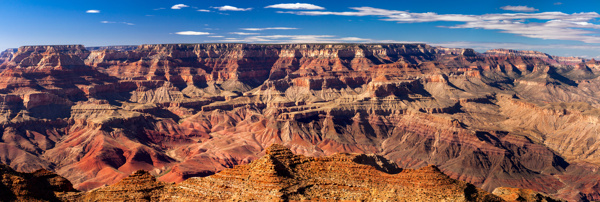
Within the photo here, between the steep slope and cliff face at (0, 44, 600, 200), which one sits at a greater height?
the steep slope

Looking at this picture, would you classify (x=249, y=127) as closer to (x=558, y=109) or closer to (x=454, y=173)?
(x=454, y=173)

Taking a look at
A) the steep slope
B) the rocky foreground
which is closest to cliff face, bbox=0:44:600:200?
the steep slope

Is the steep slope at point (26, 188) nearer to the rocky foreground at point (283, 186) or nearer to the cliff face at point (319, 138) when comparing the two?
the rocky foreground at point (283, 186)

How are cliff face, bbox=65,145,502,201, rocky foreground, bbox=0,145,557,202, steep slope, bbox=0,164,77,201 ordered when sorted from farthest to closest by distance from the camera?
cliff face, bbox=65,145,502,201
rocky foreground, bbox=0,145,557,202
steep slope, bbox=0,164,77,201

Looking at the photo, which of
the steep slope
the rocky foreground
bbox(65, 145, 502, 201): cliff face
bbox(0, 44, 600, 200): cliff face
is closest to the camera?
the steep slope

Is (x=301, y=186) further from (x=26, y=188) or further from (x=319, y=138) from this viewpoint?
(x=319, y=138)

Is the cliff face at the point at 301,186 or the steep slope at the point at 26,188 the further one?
the cliff face at the point at 301,186

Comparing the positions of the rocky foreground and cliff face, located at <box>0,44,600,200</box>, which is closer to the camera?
the rocky foreground

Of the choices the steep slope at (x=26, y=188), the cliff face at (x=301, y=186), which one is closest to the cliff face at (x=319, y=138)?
the steep slope at (x=26, y=188)

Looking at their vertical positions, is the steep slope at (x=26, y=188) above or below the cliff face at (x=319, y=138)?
above

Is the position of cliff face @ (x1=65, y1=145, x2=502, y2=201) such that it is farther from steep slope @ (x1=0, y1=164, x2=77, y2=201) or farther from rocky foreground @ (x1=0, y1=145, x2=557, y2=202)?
steep slope @ (x1=0, y1=164, x2=77, y2=201)

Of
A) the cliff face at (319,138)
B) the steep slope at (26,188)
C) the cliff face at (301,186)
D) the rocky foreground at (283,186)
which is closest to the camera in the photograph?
the steep slope at (26,188)
